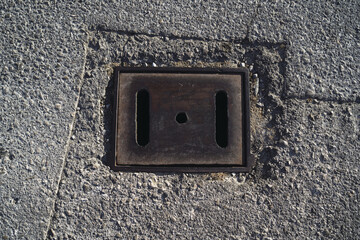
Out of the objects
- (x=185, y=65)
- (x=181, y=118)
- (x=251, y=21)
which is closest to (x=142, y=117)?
(x=181, y=118)

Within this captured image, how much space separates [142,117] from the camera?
5.47ft

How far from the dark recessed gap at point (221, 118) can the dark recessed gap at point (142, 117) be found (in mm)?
374

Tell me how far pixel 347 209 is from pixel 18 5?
203 cm

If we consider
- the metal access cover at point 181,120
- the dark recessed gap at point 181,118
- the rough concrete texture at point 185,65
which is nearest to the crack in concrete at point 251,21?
the rough concrete texture at point 185,65

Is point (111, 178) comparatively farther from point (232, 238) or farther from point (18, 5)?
point (18, 5)

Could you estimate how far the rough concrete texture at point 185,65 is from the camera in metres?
1.53

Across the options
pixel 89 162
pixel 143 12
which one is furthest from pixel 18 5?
pixel 89 162

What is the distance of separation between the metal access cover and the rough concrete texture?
2.2 inches

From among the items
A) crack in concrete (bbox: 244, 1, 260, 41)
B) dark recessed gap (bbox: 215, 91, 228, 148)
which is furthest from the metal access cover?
crack in concrete (bbox: 244, 1, 260, 41)

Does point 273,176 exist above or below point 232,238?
above

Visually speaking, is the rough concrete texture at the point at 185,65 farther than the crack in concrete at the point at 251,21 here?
No

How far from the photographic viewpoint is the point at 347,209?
1569 mm

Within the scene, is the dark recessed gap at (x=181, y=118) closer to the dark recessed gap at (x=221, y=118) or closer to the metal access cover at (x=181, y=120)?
the metal access cover at (x=181, y=120)

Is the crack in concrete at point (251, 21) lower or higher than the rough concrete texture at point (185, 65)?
higher
